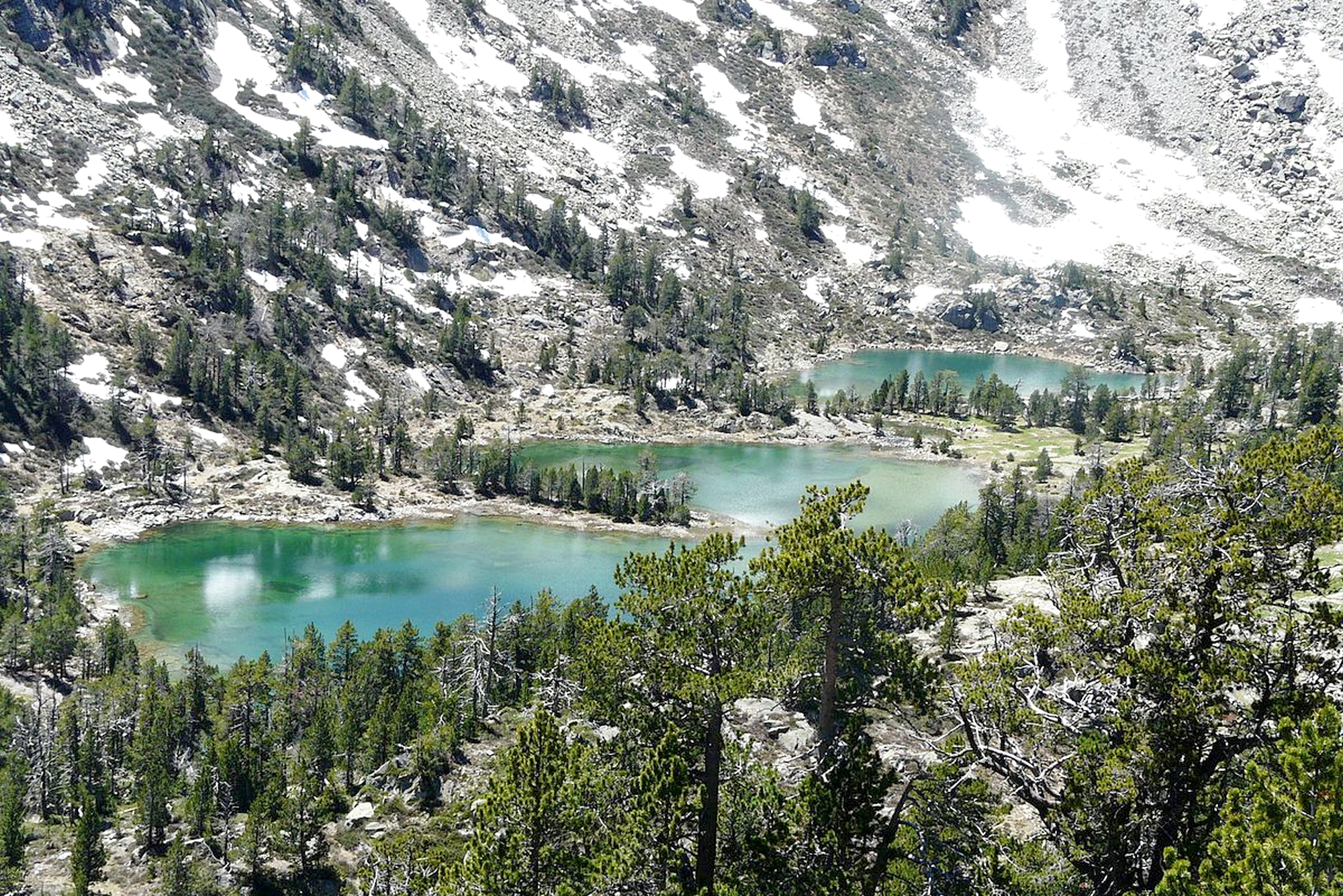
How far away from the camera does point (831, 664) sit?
18469 mm

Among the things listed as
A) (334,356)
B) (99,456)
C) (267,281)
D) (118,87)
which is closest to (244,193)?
(267,281)

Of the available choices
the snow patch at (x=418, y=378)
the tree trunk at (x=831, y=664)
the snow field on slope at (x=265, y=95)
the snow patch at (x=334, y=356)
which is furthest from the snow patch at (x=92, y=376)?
the tree trunk at (x=831, y=664)

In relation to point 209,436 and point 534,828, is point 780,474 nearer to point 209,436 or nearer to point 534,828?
point 209,436

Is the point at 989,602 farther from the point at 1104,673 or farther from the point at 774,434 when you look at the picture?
the point at 774,434

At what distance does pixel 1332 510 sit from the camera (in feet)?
48.7

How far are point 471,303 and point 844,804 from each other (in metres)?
159

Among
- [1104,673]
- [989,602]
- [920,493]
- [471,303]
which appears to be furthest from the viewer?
[471,303]

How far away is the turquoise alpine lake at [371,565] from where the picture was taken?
8125 cm

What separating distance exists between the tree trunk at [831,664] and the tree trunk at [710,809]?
2252 mm

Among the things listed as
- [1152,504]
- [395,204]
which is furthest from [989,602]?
[395,204]

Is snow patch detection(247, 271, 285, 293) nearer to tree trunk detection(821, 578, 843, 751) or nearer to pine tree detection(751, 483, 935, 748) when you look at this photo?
pine tree detection(751, 483, 935, 748)

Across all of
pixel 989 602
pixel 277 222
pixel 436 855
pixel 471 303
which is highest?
pixel 277 222

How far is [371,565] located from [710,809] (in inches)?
3354

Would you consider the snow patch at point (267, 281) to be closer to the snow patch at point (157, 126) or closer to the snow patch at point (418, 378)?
the snow patch at point (418, 378)
